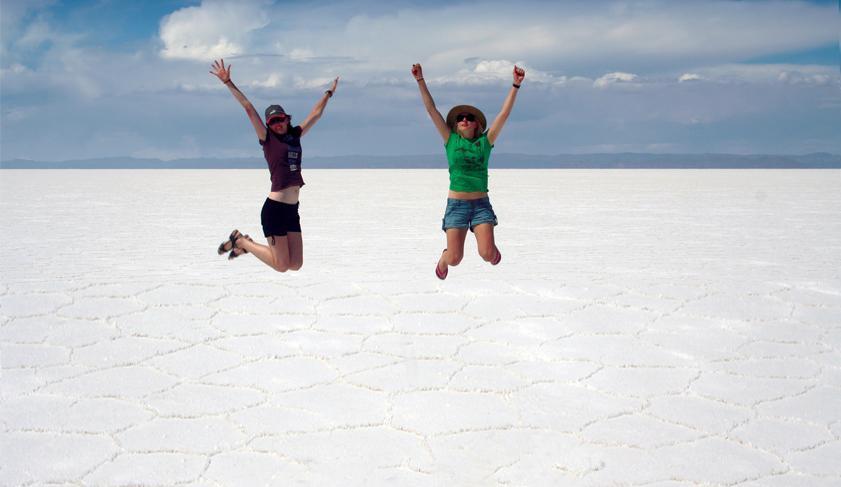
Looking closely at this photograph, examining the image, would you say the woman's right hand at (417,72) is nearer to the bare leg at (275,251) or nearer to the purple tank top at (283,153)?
the purple tank top at (283,153)

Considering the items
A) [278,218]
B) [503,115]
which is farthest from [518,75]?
[278,218]

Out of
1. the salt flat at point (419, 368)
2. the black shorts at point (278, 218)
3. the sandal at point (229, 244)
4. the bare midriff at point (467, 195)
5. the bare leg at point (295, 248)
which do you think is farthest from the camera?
the sandal at point (229, 244)

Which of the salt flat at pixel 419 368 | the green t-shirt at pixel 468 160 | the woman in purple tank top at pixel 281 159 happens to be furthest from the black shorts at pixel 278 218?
the green t-shirt at pixel 468 160

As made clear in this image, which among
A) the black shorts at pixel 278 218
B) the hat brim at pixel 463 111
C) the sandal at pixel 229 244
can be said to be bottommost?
the sandal at pixel 229 244

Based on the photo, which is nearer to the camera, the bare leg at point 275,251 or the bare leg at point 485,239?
the bare leg at point 485,239

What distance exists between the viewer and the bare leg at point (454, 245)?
3178 millimetres

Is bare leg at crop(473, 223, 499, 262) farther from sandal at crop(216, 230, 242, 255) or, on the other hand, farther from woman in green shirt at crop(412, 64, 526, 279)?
sandal at crop(216, 230, 242, 255)

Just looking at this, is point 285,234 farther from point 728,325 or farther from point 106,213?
point 106,213

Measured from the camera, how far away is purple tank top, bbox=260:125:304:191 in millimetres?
2947

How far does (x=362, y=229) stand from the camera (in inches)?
310

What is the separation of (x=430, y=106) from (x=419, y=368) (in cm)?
109

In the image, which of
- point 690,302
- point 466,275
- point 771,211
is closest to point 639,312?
point 690,302

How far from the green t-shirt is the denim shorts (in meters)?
0.07

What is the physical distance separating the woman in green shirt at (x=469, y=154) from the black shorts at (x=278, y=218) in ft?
2.08
